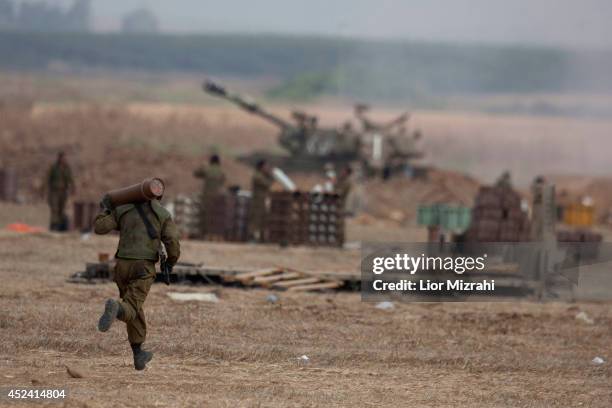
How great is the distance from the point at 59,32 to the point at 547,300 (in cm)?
7985

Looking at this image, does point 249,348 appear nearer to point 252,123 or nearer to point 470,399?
point 470,399

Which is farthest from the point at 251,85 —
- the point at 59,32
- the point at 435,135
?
the point at 435,135

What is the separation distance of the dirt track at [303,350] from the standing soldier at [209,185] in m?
8.05

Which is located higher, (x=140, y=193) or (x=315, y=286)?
(x=140, y=193)

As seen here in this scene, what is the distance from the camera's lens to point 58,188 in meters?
27.3

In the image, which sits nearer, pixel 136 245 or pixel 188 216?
pixel 136 245

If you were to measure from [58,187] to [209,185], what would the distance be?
2671mm

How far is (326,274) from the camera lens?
1966 cm

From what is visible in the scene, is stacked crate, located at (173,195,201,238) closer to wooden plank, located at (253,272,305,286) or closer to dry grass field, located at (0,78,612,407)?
dry grass field, located at (0,78,612,407)

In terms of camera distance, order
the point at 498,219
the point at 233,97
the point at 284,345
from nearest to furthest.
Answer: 1. the point at 284,345
2. the point at 498,219
3. the point at 233,97

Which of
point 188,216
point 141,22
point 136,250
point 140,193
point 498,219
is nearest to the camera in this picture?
point 140,193

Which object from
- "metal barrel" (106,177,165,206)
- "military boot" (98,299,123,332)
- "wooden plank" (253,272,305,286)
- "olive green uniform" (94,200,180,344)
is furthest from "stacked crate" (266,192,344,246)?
"military boot" (98,299,123,332)

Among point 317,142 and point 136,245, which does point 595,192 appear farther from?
point 136,245

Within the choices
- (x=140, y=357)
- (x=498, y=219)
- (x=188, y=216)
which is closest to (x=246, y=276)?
(x=498, y=219)
